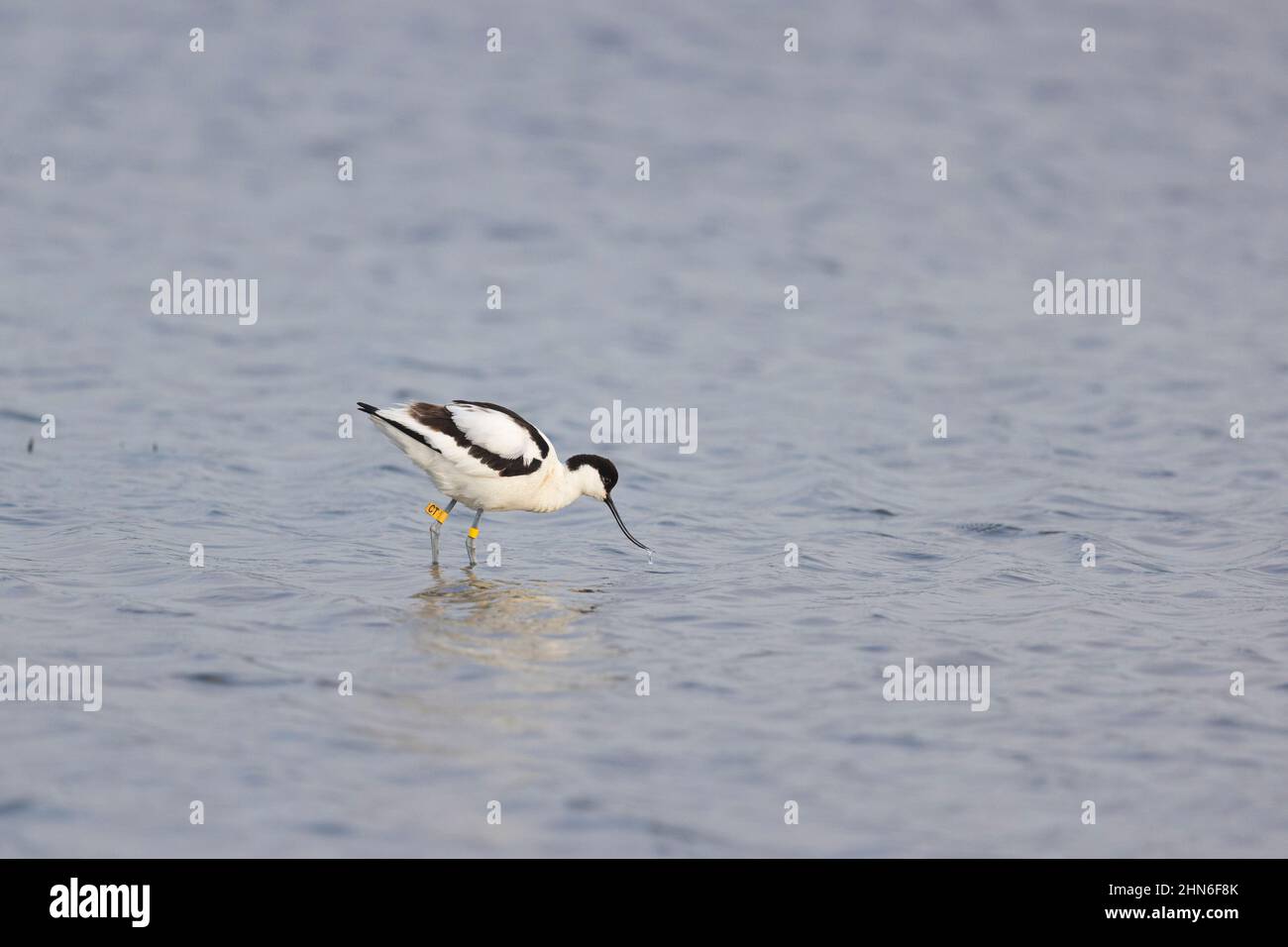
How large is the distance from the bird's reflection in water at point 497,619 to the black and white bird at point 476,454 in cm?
60

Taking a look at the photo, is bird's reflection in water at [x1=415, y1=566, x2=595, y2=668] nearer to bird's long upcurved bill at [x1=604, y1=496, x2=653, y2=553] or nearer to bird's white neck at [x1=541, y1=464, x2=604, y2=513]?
bird's white neck at [x1=541, y1=464, x2=604, y2=513]

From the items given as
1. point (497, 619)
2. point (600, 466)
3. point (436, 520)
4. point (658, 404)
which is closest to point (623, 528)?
point (600, 466)

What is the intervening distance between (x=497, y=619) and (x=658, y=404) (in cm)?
739

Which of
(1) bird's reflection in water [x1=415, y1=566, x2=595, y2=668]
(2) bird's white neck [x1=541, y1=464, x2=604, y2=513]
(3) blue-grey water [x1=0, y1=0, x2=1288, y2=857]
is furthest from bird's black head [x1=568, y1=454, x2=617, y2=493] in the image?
(1) bird's reflection in water [x1=415, y1=566, x2=595, y2=668]

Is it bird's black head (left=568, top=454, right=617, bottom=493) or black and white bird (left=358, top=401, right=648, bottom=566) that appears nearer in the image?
black and white bird (left=358, top=401, right=648, bottom=566)

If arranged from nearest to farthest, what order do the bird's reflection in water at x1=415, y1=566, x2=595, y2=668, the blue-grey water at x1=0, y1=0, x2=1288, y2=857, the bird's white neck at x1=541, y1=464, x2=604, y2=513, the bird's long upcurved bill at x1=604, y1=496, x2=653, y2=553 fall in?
the blue-grey water at x1=0, y1=0, x2=1288, y2=857, the bird's reflection in water at x1=415, y1=566, x2=595, y2=668, the bird's white neck at x1=541, y1=464, x2=604, y2=513, the bird's long upcurved bill at x1=604, y1=496, x2=653, y2=553

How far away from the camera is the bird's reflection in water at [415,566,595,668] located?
29.5ft

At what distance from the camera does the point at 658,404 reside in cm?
1688

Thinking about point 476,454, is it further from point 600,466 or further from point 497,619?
point 497,619

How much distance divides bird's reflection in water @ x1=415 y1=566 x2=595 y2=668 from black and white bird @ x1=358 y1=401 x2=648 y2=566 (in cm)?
60

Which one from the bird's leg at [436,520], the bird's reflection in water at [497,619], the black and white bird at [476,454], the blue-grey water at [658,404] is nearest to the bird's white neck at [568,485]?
the black and white bird at [476,454]
